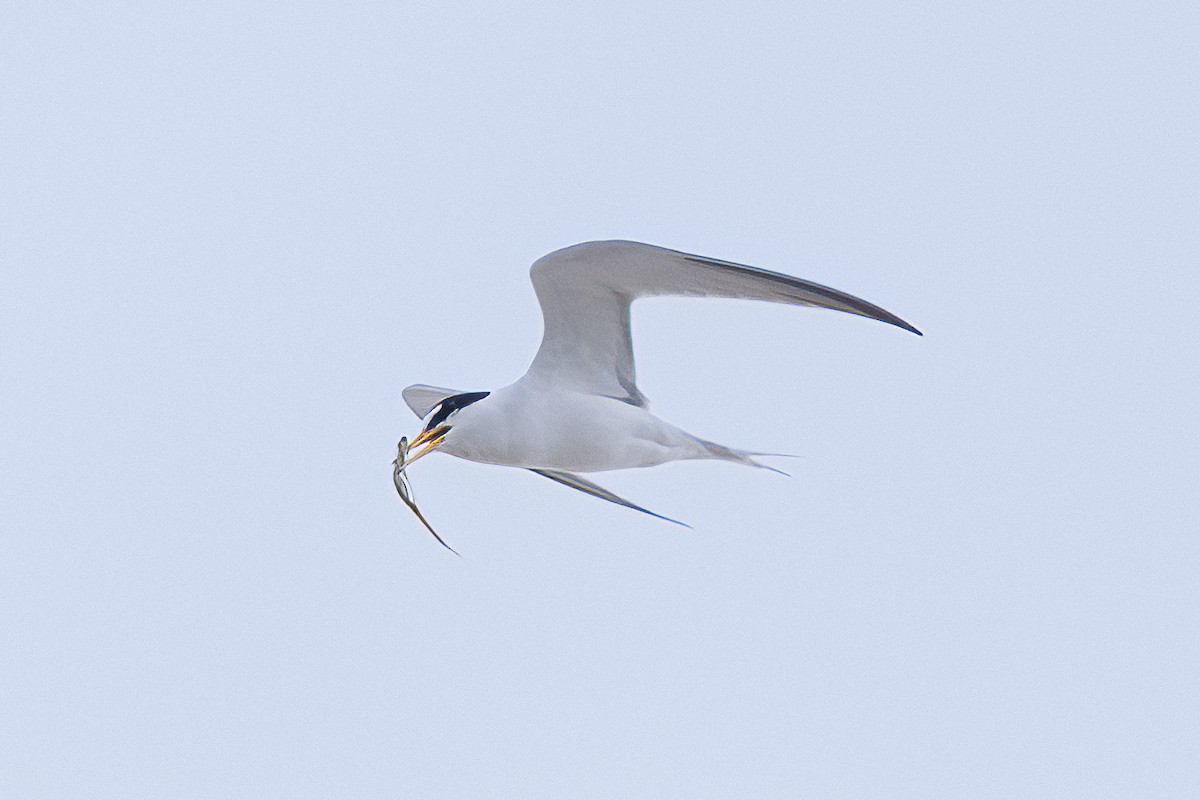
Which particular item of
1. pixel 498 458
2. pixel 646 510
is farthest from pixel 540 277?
pixel 646 510

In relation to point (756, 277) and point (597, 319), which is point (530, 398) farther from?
point (756, 277)

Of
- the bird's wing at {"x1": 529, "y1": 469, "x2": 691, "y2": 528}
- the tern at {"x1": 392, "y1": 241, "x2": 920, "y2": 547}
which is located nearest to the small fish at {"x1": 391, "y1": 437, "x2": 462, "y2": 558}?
the tern at {"x1": 392, "y1": 241, "x2": 920, "y2": 547}

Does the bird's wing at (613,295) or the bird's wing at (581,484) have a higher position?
Result: the bird's wing at (613,295)

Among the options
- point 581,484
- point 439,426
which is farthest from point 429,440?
point 581,484

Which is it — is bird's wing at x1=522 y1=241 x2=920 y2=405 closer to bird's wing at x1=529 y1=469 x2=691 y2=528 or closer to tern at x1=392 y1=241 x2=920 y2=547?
tern at x1=392 y1=241 x2=920 y2=547

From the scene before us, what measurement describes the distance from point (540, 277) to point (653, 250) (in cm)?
84

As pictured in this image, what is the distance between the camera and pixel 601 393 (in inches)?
330

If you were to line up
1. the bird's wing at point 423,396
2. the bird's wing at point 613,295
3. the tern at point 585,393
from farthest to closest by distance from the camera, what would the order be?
1. the bird's wing at point 423,396
2. the tern at point 585,393
3. the bird's wing at point 613,295

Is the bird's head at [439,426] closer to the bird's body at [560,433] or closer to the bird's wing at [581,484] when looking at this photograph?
the bird's body at [560,433]

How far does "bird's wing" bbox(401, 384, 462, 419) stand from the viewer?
9.54 m

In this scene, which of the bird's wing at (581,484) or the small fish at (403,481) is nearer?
the small fish at (403,481)

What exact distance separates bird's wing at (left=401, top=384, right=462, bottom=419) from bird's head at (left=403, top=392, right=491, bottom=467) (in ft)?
4.60

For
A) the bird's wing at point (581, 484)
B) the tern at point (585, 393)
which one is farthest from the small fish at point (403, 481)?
the bird's wing at point (581, 484)

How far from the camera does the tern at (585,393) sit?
7.39 meters
